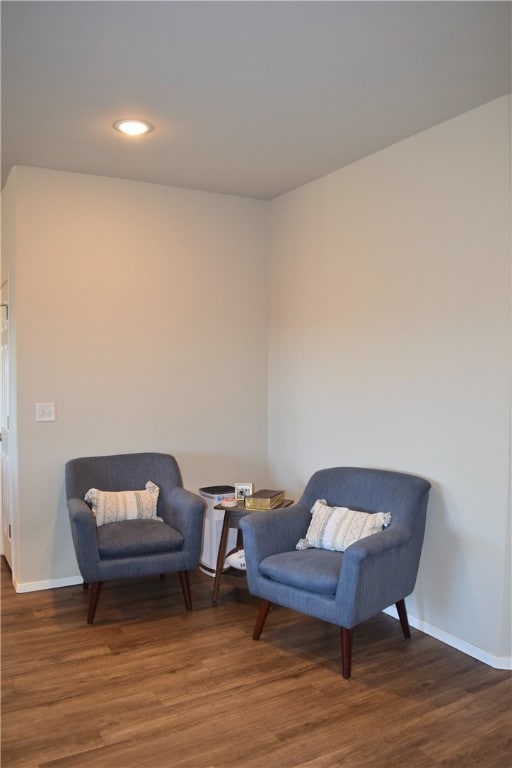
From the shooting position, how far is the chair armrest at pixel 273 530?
3.27 meters

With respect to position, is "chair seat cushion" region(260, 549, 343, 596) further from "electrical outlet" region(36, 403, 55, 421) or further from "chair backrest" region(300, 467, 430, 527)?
"electrical outlet" region(36, 403, 55, 421)

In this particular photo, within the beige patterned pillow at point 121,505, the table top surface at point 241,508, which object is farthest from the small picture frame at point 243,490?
the beige patterned pillow at point 121,505

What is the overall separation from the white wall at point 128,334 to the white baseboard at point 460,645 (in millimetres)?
1695

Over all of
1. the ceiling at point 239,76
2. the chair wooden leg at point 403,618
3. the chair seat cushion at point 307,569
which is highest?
the ceiling at point 239,76

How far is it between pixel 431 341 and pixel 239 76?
1598 millimetres

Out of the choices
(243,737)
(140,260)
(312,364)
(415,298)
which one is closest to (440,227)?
(415,298)

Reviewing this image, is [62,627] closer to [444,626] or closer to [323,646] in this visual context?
[323,646]

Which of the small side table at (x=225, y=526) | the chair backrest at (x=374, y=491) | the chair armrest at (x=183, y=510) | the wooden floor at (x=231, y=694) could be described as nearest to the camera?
the wooden floor at (x=231, y=694)

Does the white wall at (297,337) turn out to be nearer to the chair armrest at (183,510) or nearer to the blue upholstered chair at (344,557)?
the blue upholstered chair at (344,557)

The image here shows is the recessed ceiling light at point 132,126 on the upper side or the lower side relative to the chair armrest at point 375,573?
upper

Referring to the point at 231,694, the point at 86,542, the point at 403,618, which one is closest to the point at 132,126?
the point at 86,542

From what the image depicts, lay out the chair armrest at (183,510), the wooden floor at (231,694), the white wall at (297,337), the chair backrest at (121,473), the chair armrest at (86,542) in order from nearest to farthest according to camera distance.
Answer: the wooden floor at (231,694), the white wall at (297,337), the chair armrest at (86,542), the chair armrest at (183,510), the chair backrest at (121,473)

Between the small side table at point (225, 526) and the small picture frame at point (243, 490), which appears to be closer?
the small side table at point (225, 526)

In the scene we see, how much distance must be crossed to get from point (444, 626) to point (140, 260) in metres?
2.88
